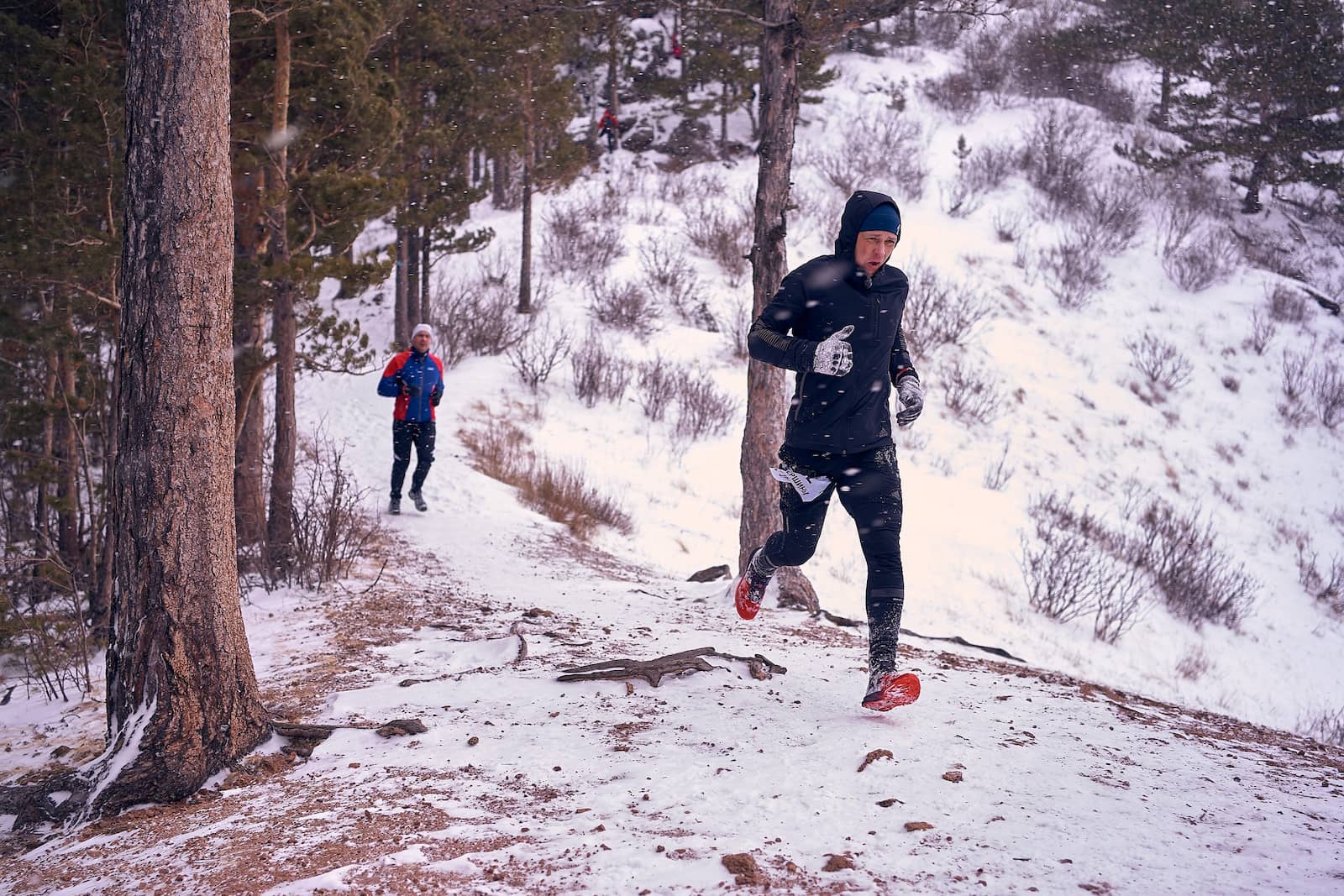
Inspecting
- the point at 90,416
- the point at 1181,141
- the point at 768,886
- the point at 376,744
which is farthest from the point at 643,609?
the point at 1181,141

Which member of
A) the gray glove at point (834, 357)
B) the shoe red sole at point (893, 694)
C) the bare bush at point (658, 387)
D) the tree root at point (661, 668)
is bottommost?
the tree root at point (661, 668)

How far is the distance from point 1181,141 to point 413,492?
1020 inches

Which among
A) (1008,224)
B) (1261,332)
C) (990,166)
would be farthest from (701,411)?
(990,166)

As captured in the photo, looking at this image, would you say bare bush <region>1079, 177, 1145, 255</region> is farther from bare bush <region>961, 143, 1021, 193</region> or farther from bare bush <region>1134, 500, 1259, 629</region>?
bare bush <region>1134, 500, 1259, 629</region>

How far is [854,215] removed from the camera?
A: 343 cm

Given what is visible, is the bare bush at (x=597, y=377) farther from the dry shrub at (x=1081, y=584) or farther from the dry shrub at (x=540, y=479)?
the dry shrub at (x=1081, y=584)

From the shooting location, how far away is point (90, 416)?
8.48m

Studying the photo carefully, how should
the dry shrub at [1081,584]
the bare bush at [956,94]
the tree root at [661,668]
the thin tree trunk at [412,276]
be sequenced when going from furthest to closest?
the bare bush at [956,94] < the thin tree trunk at [412,276] < the dry shrub at [1081,584] < the tree root at [661,668]

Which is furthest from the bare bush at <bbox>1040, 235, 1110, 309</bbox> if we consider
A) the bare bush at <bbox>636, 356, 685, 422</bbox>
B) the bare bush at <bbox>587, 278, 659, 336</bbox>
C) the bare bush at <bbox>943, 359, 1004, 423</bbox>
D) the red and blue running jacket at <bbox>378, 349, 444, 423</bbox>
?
the red and blue running jacket at <bbox>378, 349, 444, 423</bbox>

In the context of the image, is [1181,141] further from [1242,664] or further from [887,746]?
[887,746]

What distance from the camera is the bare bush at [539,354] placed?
47.9 feet

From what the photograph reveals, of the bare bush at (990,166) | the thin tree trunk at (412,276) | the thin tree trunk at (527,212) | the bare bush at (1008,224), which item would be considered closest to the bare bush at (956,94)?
the bare bush at (990,166)

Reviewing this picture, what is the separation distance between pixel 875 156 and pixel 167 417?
23755 millimetres

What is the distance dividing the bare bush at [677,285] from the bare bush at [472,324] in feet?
9.63
